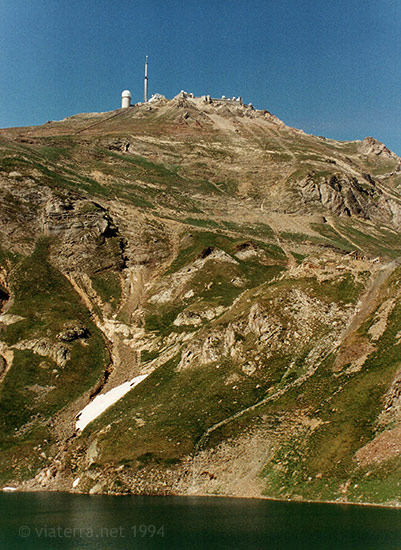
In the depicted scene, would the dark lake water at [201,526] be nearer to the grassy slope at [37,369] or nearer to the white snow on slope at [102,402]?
the grassy slope at [37,369]

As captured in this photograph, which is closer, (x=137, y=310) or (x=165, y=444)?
(x=165, y=444)

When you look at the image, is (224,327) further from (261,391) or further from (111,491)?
(111,491)

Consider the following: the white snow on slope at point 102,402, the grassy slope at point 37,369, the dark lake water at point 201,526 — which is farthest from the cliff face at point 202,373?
the dark lake water at point 201,526

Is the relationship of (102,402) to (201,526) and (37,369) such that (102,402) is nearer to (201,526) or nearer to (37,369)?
(37,369)

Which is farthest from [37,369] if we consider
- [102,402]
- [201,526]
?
[201,526]

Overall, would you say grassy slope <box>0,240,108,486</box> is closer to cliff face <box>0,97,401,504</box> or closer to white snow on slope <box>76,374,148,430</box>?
cliff face <box>0,97,401,504</box>

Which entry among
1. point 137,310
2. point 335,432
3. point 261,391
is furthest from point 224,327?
point 137,310

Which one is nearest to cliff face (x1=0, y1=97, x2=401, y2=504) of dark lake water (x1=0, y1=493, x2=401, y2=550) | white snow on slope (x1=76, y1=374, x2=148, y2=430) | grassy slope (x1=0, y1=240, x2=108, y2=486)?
grassy slope (x1=0, y1=240, x2=108, y2=486)
